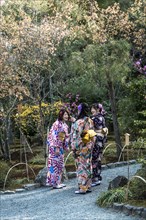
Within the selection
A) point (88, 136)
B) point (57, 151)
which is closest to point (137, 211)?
point (88, 136)

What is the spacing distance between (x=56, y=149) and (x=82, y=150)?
3.77ft

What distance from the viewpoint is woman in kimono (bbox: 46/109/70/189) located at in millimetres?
9492

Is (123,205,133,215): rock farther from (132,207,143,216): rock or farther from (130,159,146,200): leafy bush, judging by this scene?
(130,159,146,200): leafy bush

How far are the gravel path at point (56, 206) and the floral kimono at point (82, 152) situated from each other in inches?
10.7

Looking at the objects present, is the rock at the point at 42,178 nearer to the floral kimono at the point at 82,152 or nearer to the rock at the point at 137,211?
the floral kimono at the point at 82,152

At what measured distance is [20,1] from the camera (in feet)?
64.5

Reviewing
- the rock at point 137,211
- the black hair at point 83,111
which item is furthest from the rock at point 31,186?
the rock at point 137,211

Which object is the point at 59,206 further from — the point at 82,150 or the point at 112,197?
the point at 82,150

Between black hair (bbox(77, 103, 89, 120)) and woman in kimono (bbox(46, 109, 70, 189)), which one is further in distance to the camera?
woman in kimono (bbox(46, 109, 70, 189))

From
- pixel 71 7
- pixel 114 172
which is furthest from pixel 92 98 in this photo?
pixel 114 172

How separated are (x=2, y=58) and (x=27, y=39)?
4.05ft

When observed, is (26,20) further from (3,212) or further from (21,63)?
(3,212)

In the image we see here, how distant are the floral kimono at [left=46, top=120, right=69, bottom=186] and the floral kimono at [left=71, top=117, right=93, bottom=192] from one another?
0.89 meters

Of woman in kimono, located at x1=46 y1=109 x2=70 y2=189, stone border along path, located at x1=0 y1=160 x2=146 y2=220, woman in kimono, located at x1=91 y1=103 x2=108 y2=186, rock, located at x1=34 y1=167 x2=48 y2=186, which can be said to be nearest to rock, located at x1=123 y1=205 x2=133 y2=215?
stone border along path, located at x1=0 y1=160 x2=146 y2=220
